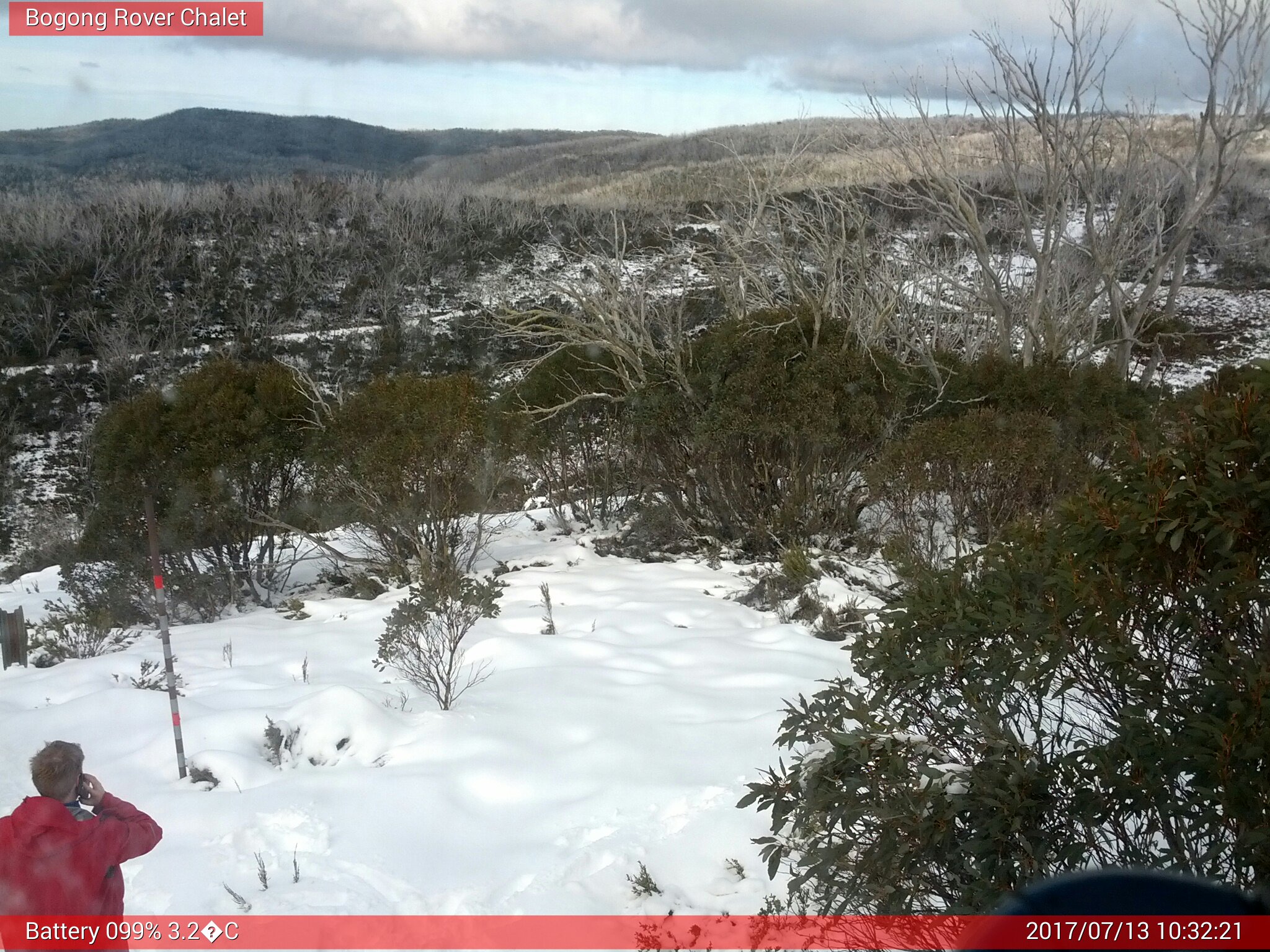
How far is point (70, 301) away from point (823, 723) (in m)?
30.3

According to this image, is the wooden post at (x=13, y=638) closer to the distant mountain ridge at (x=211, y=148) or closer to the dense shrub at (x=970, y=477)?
the dense shrub at (x=970, y=477)

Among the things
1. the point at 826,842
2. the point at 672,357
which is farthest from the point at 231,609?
the point at 826,842

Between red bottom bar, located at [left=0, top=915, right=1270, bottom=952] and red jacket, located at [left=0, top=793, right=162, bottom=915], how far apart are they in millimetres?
47

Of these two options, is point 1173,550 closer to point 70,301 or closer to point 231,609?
point 231,609

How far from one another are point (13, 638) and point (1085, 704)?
6812 millimetres

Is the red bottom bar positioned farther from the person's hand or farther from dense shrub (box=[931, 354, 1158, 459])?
dense shrub (box=[931, 354, 1158, 459])

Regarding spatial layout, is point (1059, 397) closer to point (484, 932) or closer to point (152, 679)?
point (484, 932)

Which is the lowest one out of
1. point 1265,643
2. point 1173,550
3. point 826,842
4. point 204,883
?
point 204,883

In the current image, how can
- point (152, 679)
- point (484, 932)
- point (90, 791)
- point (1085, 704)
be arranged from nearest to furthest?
point (1085, 704), point (90, 791), point (484, 932), point (152, 679)

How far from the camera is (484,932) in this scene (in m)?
3.06

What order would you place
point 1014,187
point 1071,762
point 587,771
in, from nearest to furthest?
point 1071,762 < point 587,771 < point 1014,187

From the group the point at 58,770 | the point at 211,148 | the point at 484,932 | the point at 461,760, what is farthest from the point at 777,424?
the point at 211,148

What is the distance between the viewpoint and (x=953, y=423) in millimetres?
7062

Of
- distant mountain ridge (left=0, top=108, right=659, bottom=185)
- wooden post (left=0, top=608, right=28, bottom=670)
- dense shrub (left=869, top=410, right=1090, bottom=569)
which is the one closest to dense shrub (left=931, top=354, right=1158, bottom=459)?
dense shrub (left=869, top=410, right=1090, bottom=569)
